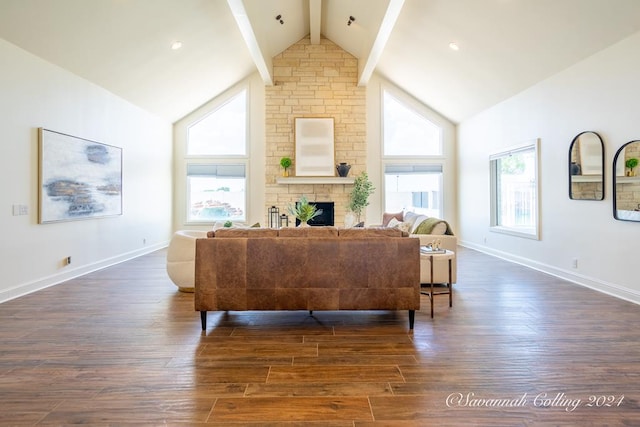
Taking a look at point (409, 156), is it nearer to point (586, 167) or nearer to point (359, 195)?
point (359, 195)

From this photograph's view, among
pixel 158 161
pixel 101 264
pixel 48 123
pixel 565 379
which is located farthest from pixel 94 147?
pixel 565 379

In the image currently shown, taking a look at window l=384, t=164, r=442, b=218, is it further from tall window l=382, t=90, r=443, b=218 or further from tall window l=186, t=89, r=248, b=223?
tall window l=186, t=89, r=248, b=223

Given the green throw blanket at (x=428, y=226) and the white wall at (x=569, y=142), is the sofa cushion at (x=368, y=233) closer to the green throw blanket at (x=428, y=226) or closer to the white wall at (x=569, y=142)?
the green throw blanket at (x=428, y=226)

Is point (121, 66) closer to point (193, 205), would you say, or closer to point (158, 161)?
point (158, 161)

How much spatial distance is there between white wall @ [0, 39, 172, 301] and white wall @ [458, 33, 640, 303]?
6.77m

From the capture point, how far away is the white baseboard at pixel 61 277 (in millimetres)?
3870

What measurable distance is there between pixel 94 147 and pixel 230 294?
395 cm

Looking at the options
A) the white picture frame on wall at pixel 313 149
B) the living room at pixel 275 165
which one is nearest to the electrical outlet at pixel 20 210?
the living room at pixel 275 165

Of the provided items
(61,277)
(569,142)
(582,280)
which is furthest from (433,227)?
(61,277)

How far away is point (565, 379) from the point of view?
2.15 meters

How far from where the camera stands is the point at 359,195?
8000mm

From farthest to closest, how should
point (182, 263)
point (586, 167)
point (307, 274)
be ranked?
1. point (586, 167)
2. point (182, 263)
3. point (307, 274)

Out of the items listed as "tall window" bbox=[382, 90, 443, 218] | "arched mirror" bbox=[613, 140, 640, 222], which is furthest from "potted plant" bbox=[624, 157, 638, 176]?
"tall window" bbox=[382, 90, 443, 218]

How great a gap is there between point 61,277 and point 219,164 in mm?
4444
